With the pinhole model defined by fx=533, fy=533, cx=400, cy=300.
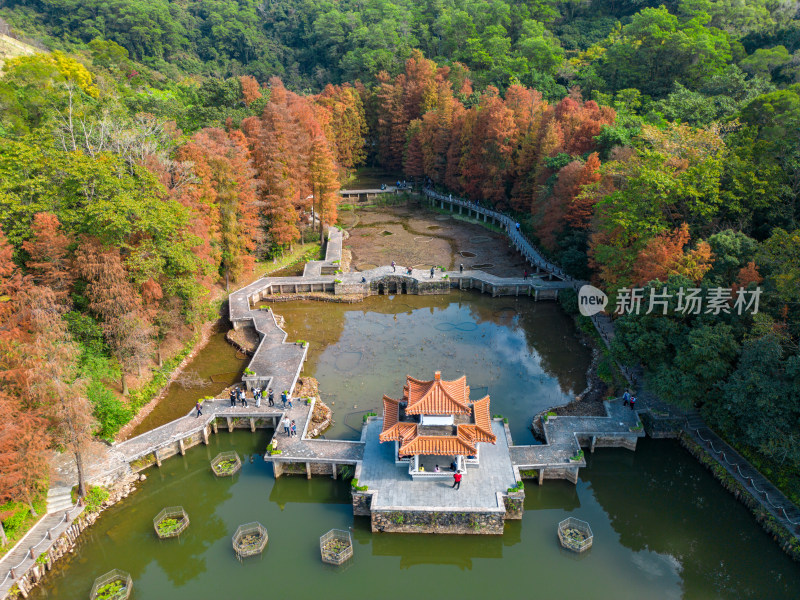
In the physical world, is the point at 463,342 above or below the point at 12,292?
below

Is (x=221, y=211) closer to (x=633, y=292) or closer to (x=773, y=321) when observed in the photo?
(x=633, y=292)

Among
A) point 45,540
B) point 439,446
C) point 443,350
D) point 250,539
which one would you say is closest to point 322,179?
point 443,350

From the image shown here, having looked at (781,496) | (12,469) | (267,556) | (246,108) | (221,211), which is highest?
(246,108)

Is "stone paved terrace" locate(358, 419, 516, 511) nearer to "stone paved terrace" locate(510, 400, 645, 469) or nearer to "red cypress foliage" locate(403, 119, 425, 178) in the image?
"stone paved terrace" locate(510, 400, 645, 469)

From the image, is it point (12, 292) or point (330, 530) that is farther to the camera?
point (12, 292)

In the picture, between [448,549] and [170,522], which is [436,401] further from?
[170,522]

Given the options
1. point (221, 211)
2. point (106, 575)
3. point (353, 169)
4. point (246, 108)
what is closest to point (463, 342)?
point (221, 211)
